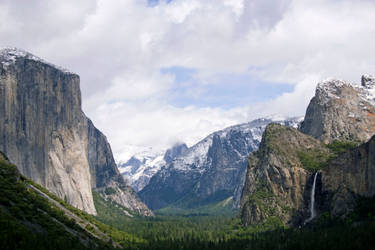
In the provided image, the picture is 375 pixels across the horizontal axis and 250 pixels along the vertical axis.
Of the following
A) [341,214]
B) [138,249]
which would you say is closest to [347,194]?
[341,214]

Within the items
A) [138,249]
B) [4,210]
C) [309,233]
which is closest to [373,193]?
[309,233]

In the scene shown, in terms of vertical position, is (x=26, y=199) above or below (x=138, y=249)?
above

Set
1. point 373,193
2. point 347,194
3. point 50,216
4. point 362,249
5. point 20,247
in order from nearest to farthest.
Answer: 1. point 20,247
2. point 362,249
3. point 50,216
4. point 373,193
5. point 347,194

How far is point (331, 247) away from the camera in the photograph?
137 metres

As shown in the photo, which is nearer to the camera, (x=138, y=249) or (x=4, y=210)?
(x=4, y=210)

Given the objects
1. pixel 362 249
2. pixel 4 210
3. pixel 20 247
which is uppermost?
pixel 4 210

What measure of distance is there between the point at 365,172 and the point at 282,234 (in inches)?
1508

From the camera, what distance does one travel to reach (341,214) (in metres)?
189

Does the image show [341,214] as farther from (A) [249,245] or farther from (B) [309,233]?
(A) [249,245]

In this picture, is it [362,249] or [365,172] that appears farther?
[365,172]

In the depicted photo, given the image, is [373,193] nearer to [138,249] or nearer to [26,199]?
[138,249]

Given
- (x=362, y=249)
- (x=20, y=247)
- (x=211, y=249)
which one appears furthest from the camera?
(x=211, y=249)

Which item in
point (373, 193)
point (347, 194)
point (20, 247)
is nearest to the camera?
point (20, 247)

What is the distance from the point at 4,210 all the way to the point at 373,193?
4856 inches
